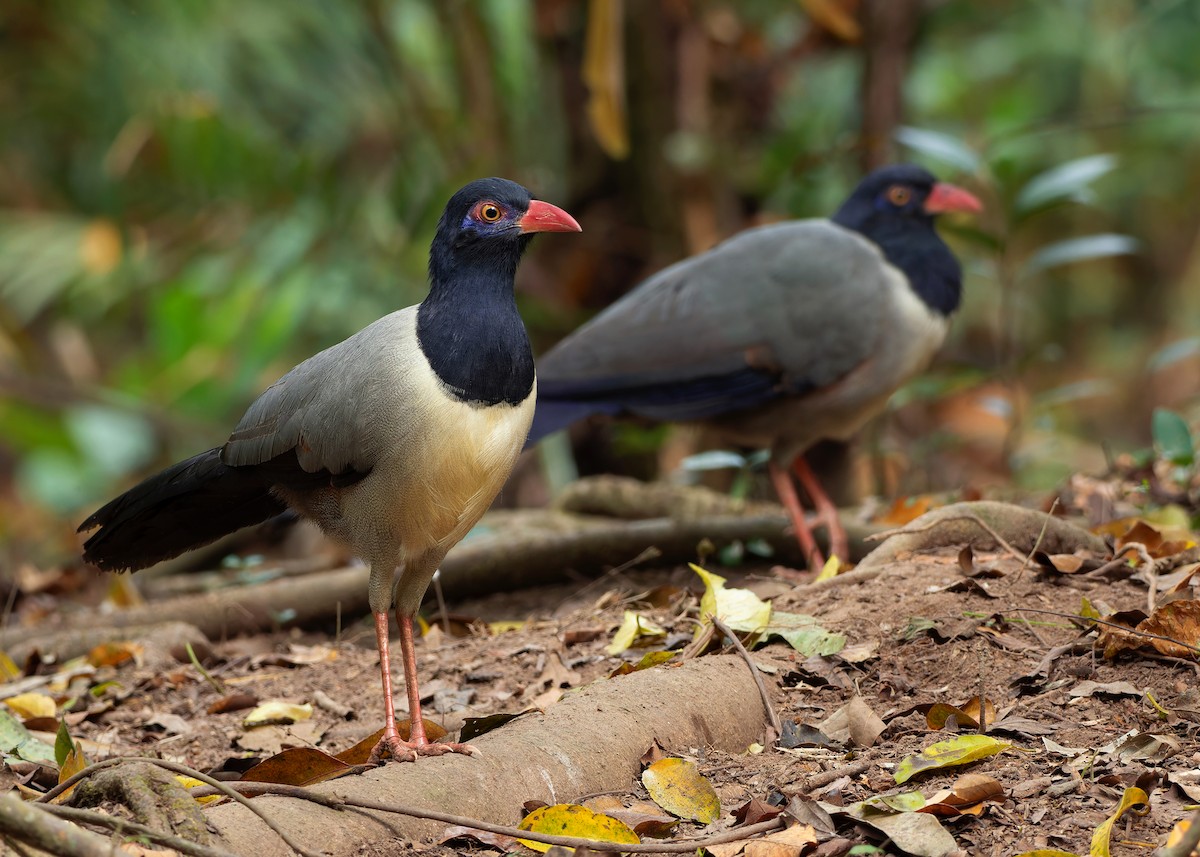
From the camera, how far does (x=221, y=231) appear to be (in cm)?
824

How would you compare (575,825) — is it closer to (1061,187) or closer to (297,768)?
(297,768)

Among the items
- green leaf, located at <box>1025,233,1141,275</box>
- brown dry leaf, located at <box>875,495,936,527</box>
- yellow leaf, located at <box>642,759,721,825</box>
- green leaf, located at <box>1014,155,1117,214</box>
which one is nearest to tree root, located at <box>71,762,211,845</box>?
yellow leaf, located at <box>642,759,721,825</box>

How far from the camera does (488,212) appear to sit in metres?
3.58

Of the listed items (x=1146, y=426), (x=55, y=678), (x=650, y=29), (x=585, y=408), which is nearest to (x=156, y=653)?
(x=55, y=678)

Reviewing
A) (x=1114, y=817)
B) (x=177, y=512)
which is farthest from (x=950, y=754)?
(x=177, y=512)

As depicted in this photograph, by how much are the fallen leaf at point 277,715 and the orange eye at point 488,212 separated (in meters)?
1.58

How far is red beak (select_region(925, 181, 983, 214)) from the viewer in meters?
6.07

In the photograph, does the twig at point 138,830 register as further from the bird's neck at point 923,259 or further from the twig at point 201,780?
the bird's neck at point 923,259

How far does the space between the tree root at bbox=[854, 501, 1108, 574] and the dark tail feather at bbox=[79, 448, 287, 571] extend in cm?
194

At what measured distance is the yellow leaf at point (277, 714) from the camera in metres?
3.84

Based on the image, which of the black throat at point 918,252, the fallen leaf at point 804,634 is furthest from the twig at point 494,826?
the black throat at point 918,252

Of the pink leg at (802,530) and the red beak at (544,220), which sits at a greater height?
the red beak at (544,220)

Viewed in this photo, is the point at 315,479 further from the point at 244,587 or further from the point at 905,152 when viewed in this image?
the point at 905,152

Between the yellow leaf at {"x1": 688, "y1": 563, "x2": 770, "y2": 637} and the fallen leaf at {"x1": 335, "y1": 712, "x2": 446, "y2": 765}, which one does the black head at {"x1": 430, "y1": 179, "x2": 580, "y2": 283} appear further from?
the fallen leaf at {"x1": 335, "y1": 712, "x2": 446, "y2": 765}
